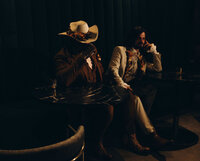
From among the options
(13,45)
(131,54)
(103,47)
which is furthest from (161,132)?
(13,45)

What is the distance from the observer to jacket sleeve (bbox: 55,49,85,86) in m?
2.35

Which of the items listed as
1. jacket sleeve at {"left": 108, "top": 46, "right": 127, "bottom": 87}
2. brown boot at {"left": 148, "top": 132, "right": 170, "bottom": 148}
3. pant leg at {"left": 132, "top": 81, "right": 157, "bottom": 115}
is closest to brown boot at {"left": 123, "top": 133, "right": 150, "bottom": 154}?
brown boot at {"left": 148, "top": 132, "right": 170, "bottom": 148}

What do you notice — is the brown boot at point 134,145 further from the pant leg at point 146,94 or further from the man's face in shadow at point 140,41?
the man's face in shadow at point 140,41

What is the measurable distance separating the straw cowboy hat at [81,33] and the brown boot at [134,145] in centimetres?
106

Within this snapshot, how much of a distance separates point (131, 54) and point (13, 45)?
4.40ft

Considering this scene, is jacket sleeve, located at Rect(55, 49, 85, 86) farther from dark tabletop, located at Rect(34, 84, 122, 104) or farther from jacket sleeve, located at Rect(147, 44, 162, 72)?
jacket sleeve, located at Rect(147, 44, 162, 72)

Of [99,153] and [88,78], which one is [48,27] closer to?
[88,78]

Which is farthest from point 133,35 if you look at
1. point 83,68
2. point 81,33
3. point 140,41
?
point 83,68

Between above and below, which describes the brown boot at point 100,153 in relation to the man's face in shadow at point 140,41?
below

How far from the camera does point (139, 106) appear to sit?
2545mm

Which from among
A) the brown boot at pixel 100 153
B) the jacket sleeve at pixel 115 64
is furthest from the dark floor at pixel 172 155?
the jacket sleeve at pixel 115 64

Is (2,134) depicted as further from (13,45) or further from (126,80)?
(126,80)

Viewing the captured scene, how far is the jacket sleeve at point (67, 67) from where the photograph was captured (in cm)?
235

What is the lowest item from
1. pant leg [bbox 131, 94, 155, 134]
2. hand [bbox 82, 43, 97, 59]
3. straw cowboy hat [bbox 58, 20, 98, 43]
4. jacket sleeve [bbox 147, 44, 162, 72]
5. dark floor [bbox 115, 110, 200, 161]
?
dark floor [bbox 115, 110, 200, 161]
